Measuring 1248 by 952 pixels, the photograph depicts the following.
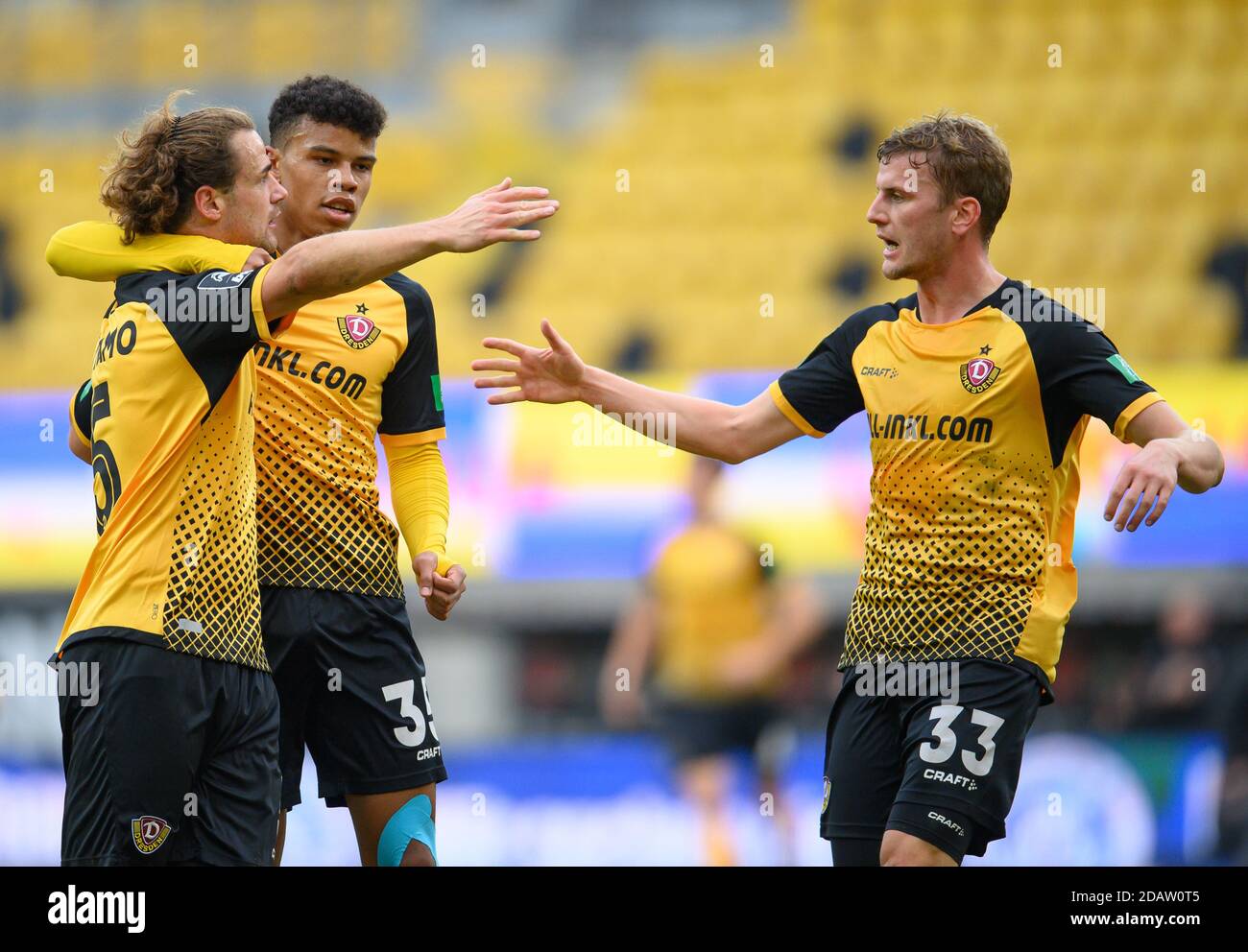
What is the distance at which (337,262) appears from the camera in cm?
384

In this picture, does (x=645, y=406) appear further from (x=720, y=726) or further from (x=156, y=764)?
(x=720, y=726)

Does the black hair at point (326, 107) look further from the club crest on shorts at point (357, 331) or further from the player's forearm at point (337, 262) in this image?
the player's forearm at point (337, 262)

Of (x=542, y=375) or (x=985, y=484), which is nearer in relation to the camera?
(x=985, y=484)

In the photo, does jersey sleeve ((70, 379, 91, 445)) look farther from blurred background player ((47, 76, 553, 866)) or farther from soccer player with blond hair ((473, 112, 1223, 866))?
soccer player with blond hair ((473, 112, 1223, 866))

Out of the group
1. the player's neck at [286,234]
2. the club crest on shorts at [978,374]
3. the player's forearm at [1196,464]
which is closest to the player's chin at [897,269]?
the club crest on shorts at [978,374]

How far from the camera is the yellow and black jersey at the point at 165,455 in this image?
3.91 metres

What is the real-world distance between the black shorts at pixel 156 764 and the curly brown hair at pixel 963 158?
2.46 m

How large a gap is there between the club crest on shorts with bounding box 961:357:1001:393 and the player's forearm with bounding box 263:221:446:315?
1581 millimetres

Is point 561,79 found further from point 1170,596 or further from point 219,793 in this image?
point 219,793

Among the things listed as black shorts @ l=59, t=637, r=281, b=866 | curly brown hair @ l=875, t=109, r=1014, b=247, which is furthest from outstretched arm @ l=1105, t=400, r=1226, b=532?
black shorts @ l=59, t=637, r=281, b=866

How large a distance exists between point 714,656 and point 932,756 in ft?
17.4

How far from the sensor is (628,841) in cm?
1008

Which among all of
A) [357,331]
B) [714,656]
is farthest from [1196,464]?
[714,656]

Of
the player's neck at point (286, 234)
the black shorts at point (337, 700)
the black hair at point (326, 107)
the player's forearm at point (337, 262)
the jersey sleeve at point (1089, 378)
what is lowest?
the black shorts at point (337, 700)
